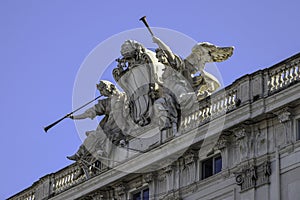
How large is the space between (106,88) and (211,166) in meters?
8.20

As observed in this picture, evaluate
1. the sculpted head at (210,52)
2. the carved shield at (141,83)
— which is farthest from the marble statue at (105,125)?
the sculpted head at (210,52)

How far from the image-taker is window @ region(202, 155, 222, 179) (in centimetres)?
5181

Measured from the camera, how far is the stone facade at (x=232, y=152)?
49.2 metres

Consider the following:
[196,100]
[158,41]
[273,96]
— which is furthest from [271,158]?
[158,41]

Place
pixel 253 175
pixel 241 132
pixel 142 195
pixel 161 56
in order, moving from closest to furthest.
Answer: pixel 253 175, pixel 241 132, pixel 142 195, pixel 161 56

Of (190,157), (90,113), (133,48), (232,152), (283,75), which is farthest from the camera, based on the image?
(90,113)

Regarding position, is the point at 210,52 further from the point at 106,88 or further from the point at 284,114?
the point at 284,114

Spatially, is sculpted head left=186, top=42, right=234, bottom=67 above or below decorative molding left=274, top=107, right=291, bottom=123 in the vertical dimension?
above

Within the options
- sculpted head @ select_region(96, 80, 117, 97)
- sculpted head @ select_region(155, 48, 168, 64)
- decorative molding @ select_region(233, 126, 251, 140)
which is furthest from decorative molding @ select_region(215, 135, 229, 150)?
sculpted head @ select_region(96, 80, 117, 97)

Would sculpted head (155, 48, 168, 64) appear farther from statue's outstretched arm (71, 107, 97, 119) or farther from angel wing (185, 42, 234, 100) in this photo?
statue's outstretched arm (71, 107, 97, 119)

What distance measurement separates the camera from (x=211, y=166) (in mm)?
52188

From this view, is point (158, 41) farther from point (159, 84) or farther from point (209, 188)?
point (209, 188)

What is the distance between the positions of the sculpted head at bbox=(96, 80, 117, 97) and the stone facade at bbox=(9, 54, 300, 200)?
3876 mm

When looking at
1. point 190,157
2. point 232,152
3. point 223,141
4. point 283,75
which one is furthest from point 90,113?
point 283,75
